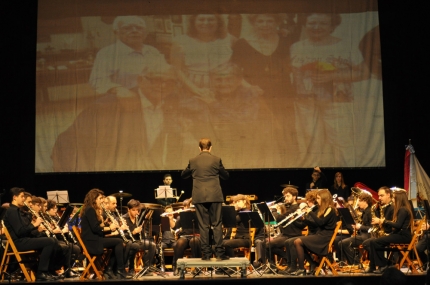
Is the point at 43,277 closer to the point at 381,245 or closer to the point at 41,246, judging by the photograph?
the point at 41,246

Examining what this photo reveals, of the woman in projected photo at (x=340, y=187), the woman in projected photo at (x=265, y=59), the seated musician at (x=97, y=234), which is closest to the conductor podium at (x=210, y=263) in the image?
the seated musician at (x=97, y=234)

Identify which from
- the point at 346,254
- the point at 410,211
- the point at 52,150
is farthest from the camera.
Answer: the point at 52,150

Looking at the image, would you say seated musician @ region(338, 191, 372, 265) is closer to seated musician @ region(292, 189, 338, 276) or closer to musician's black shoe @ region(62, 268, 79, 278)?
seated musician @ region(292, 189, 338, 276)

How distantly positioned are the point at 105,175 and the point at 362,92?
5.92m

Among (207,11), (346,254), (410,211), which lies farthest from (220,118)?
(410,211)

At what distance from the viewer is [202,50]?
45.6 ft

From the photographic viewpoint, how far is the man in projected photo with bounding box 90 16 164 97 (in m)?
13.9

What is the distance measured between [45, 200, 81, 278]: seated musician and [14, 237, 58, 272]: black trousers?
0.37 meters

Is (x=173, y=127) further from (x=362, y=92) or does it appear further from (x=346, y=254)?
(x=346, y=254)

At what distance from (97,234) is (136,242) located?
0.89 meters

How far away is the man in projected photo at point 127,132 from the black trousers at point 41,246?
486 centimetres

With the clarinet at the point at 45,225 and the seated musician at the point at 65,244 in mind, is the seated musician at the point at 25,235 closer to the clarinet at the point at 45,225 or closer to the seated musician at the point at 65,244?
the clarinet at the point at 45,225

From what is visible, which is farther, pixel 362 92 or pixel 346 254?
pixel 362 92

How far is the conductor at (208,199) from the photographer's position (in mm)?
8648
